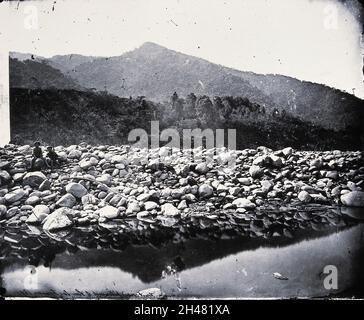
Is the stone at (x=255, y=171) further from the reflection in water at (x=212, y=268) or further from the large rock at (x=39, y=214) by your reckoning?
the large rock at (x=39, y=214)

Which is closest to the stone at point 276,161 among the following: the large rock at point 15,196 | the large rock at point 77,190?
the large rock at point 77,190

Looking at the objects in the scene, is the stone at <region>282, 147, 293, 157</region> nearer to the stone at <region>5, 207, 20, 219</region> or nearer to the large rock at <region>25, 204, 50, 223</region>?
the large rock at <region>25, 204, 50, 223</region>

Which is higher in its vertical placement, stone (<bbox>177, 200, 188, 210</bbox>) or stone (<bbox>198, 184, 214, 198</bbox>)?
stone (<bbox>198, 184, 214, 198</bbox>)

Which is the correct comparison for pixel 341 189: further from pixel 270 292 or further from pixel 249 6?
pixel 249 6

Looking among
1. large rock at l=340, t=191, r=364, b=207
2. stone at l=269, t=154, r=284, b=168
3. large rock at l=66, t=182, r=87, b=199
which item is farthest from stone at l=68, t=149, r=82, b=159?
large rock at l=340, t=191, r=364, b=207

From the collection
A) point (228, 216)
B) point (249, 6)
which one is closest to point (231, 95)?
point (249, 6)

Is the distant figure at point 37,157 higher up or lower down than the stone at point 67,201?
higher up
